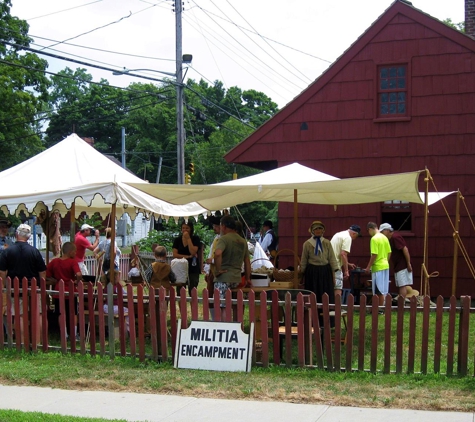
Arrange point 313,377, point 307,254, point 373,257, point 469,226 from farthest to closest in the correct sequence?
point 469,226 < point 373,257 < point 307,254 < point 313,377

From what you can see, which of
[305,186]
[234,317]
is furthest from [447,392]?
[305,186]

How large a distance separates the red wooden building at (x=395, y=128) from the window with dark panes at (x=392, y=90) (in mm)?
21

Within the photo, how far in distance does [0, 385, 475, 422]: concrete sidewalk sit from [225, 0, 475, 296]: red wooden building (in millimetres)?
8440

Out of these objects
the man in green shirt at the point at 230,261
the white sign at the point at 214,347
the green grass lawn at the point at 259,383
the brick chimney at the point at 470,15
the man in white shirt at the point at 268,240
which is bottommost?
the green grass lawn at the point at 259,383

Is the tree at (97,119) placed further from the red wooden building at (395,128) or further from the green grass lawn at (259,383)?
the green grass lawn at (259,383)

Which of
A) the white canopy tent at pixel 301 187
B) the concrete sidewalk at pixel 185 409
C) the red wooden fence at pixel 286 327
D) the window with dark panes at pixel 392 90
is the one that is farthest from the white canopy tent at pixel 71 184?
the window with dark panes at pixel 392 90

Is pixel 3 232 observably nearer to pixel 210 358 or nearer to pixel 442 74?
pixel 210 358

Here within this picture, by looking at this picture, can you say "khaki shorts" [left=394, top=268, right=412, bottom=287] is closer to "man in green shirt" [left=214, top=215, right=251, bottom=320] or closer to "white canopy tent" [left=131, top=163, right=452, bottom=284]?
"white canopy tent" [left=131, top=163, right=452, bottom=284]

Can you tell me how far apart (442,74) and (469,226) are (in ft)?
10.3

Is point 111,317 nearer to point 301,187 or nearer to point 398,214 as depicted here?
point 301,187

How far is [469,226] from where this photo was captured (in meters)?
14.1

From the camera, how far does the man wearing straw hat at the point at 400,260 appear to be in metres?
12.5

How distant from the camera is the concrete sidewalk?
20.3 feet

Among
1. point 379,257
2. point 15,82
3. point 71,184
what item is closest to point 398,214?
point 379,257
